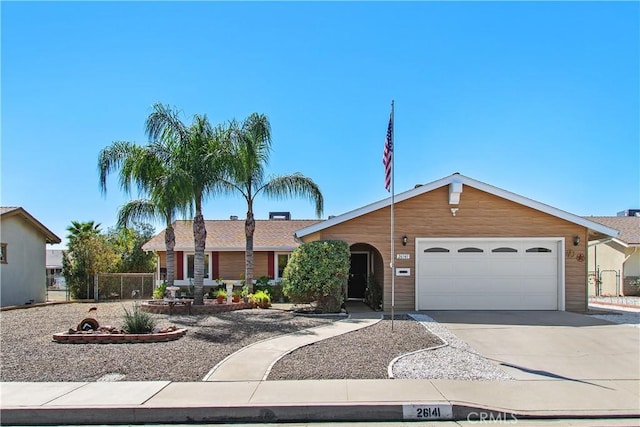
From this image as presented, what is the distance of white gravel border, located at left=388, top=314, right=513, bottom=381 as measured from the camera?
7.80 meters

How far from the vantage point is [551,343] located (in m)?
10.5

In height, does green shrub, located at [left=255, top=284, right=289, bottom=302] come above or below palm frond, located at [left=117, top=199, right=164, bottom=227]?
below

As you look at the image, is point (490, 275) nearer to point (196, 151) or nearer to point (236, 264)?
point (196, 151)

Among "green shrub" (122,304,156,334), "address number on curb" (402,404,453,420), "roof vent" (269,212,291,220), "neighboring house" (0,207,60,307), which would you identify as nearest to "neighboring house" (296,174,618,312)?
"green shrub" (122,304,156,334)

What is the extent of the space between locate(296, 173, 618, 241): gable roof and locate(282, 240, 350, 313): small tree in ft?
3.24

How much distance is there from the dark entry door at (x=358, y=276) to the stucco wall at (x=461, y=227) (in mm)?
6926

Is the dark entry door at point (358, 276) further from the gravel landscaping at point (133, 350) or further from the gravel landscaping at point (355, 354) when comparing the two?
the gravel landscaping at point (355, 354)

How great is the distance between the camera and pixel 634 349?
10.0 m

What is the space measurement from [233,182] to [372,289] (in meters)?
6.49

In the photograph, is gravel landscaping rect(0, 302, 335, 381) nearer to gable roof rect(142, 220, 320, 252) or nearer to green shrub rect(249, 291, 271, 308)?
green shrub rect(249, 291, 271, 308)

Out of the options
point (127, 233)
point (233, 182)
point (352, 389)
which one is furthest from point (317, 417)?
point (127, 233)

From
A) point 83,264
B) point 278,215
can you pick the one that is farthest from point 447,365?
point 278,215

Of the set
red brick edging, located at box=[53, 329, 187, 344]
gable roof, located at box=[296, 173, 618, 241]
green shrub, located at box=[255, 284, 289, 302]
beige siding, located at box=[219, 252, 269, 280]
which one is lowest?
green shrub, located at box=[255, 284, 289, 302]

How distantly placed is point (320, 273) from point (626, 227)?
842 inches
